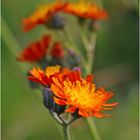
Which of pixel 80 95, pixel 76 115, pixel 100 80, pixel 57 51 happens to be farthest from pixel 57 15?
pixel 100 80

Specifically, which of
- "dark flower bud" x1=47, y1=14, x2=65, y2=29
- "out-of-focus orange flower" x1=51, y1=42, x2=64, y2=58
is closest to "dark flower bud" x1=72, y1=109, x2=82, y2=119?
"out-of-focus orange flower" x1=51, y1=42, x2=64, y2=58

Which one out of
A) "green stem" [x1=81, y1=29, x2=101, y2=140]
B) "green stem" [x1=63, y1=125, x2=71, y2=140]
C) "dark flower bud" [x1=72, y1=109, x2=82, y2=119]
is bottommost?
"green stem" [x1=81, y1=29, x2=101, y2=140]

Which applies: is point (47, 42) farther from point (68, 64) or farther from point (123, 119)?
point (123, 119)

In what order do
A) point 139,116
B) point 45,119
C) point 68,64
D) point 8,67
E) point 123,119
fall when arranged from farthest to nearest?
point 8,67
point 45,119
point 123,119
point 139,116
point 68,64

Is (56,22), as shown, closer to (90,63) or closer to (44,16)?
(44,16)

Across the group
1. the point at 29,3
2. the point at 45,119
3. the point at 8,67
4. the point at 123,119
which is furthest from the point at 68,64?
the point at 29,3

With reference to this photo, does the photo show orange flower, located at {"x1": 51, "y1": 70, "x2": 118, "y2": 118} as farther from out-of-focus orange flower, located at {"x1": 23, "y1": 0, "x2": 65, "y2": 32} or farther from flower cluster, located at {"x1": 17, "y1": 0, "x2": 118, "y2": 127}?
out-of-focus orange flower, located at {"x1": 23, "y1": 0, "x2": 65, "y2": 32}

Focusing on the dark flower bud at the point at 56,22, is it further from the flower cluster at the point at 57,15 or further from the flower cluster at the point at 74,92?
the flower cluster at the point at 74,92
